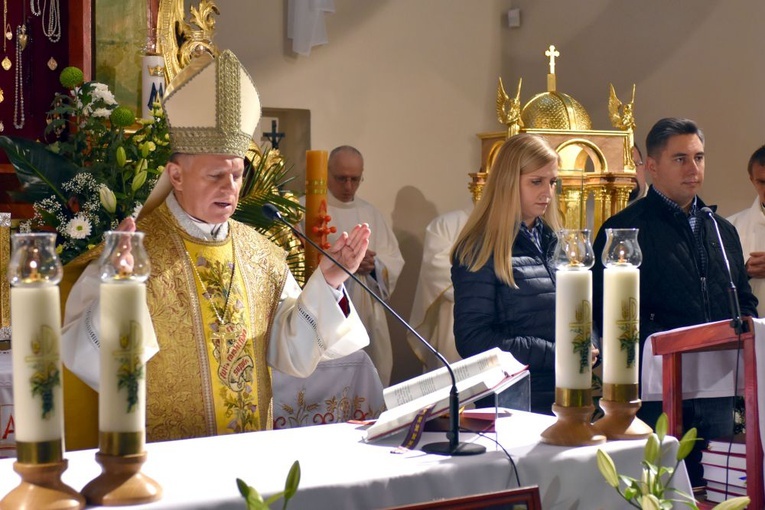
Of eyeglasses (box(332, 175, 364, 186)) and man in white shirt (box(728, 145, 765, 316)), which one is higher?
eyeglasses (box(332, 175, 364, 186))

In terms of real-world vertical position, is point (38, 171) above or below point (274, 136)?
below

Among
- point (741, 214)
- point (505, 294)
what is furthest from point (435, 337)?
point (505, 294)

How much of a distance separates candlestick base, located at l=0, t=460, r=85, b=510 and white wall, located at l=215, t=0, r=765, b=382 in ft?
20.6

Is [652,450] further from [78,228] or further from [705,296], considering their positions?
[78,228]

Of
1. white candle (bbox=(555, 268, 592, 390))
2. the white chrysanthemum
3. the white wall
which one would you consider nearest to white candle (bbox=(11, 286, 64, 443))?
white candle (bbox=(555, 268, 592, 390))

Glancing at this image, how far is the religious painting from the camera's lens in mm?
5414

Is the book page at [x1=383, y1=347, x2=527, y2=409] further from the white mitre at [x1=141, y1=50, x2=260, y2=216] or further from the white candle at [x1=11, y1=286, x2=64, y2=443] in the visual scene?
the white candle at [x1=11, y1=286, x2=64, y2=443]

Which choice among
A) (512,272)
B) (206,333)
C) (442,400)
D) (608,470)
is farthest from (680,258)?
(608,470)

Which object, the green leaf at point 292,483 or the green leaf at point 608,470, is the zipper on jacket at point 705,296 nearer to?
the green leaf at point 608,470

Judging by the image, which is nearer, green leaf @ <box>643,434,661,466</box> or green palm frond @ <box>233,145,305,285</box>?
green leaf @ <box>643,434,661,466</box>

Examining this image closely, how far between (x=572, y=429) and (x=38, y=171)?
2.70m

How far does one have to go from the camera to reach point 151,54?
542 centimetres

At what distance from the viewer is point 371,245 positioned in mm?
7957

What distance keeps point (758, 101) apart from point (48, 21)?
453cm
